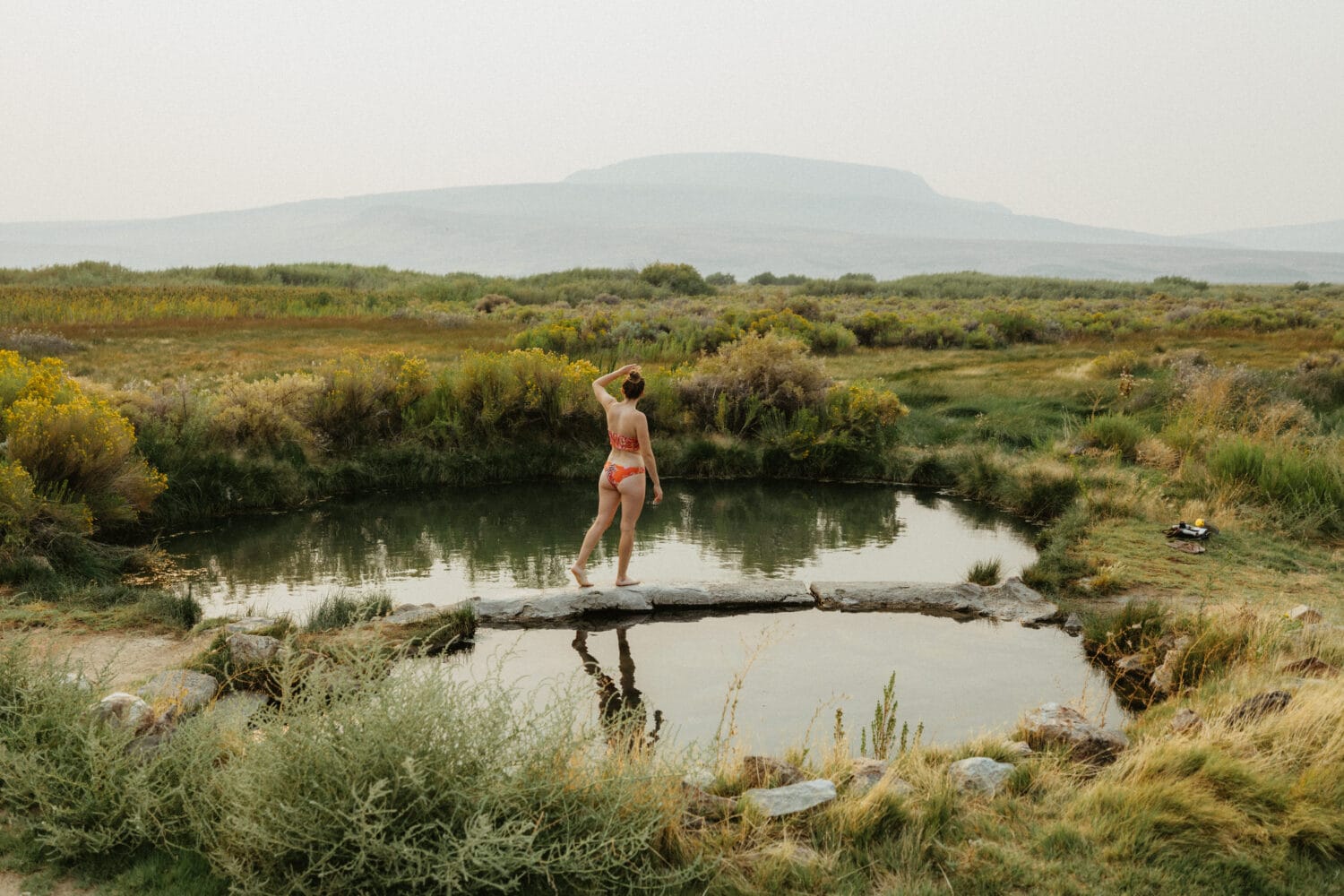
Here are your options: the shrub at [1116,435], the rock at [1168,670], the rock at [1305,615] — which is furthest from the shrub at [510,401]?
the rock at [1305,615]

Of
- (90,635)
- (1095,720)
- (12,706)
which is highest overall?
(12,706)

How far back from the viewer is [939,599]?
8711 millimetres

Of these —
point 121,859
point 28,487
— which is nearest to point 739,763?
point 121,859

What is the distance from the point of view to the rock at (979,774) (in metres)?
4.73

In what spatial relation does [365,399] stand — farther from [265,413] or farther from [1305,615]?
[1305,615]

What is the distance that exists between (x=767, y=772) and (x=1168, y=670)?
3593 mm

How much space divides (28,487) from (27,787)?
546cm

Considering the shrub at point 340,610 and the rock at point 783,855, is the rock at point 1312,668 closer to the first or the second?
the rock at point 783,855

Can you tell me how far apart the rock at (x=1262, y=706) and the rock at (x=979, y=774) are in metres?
1.46

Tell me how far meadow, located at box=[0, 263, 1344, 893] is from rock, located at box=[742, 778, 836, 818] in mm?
97

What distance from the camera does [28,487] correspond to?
8781 millimetres

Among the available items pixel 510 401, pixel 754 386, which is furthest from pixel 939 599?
pixel 510 401

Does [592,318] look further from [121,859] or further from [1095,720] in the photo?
[121,859]

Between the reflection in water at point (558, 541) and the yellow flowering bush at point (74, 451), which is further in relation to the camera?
the reflection in water at point (558, 541)
